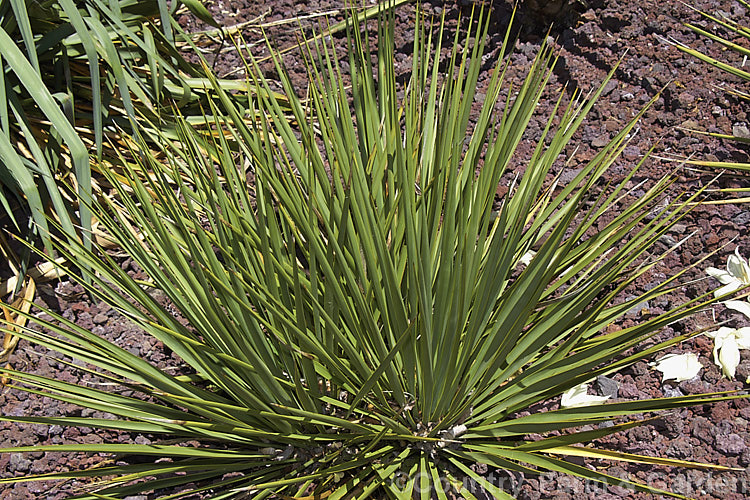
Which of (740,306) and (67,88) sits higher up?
(67,88)

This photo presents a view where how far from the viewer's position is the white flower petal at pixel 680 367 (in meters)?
1.29

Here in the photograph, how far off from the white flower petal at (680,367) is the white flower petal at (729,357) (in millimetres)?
42

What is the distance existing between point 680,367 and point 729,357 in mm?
90

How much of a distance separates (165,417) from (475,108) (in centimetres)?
130

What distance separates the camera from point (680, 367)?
51.0 inches

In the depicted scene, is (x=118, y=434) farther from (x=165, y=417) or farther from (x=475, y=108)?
(x=475, y=108)

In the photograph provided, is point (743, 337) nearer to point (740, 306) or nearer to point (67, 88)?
point (740, 306)

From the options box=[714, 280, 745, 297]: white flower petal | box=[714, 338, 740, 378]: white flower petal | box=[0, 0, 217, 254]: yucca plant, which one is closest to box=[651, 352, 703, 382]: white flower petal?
box=[714, 338, 740, 378]: white flower petal

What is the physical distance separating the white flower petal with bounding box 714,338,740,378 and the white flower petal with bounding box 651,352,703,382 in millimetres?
42

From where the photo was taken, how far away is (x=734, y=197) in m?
1.65

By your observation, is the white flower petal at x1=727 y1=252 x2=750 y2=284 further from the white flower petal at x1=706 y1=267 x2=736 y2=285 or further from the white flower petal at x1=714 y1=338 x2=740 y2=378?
the white flower petal at x1=714 y1=338 x2=740 y2=378

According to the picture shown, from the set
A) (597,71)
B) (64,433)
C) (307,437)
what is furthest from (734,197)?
(64,433)

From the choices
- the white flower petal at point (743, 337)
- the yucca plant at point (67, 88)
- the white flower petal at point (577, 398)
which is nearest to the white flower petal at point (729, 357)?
the white flower petal at point (743, 337)

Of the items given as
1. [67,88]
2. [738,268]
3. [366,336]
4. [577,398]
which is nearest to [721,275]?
[738,268]
